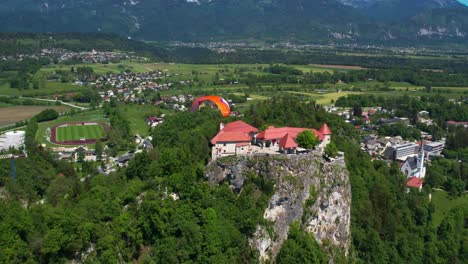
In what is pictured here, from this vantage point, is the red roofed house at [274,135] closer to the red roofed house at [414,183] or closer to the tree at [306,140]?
the tree at [306,140]

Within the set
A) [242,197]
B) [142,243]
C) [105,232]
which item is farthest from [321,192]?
[105,232]

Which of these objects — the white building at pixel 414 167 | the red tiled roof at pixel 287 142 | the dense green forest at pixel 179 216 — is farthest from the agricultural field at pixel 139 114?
the white building at pixel 414 167

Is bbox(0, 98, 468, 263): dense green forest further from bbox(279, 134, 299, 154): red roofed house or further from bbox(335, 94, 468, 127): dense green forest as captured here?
bbox(335, 94, 468, 127): dense green forest

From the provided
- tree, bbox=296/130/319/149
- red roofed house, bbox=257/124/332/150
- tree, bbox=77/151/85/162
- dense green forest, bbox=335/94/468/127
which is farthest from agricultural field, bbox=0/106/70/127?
dense green forest, bbox=335/94/468/127

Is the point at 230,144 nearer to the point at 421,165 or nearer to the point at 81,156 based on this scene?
the point at 81,156

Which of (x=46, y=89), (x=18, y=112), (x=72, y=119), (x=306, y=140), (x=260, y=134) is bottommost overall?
(x=72, y=119)

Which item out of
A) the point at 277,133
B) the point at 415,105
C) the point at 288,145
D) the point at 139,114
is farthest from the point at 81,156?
the point at 415,105
